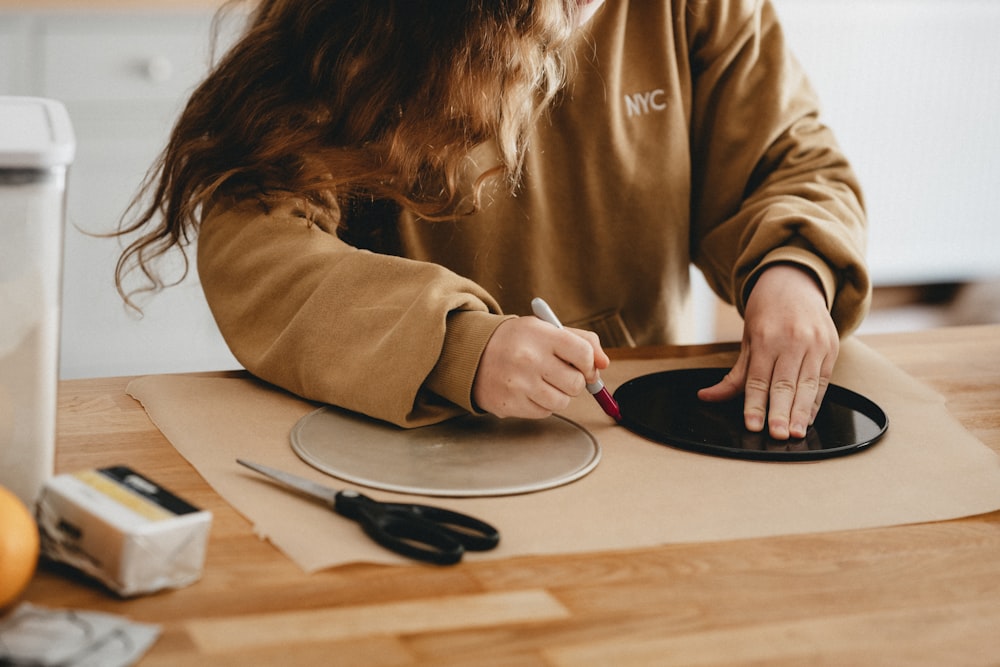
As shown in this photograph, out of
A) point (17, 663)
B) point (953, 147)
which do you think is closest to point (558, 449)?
point (17, 663)

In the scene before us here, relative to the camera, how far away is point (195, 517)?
1.86 feet

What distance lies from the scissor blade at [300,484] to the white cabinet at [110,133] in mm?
1519

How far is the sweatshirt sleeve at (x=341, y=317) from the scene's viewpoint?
0.84 m

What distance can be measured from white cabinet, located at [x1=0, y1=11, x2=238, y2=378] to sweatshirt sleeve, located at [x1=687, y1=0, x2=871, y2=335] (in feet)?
3.78

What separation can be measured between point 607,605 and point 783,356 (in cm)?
43

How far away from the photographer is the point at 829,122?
10.0 feet

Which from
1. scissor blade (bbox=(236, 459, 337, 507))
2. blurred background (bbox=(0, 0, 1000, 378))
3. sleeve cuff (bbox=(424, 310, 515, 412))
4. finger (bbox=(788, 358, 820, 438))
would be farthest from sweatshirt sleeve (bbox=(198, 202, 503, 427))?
blurred background (bbox=(0, 0, 1000, 378))

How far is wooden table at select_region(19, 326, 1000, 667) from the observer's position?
0.53 m

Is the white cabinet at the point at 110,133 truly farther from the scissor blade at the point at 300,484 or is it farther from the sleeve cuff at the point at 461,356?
the scissor blade at the point at 300,484

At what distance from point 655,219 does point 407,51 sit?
42 centimetres

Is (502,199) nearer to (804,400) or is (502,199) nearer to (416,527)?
(804,400)

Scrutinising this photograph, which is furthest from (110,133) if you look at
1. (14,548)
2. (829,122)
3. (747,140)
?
(829,122)

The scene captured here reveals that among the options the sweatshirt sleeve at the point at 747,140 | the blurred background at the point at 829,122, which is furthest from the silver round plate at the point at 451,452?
the blurred background at the point at 829,122

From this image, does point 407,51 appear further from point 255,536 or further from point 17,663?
point 17,663
